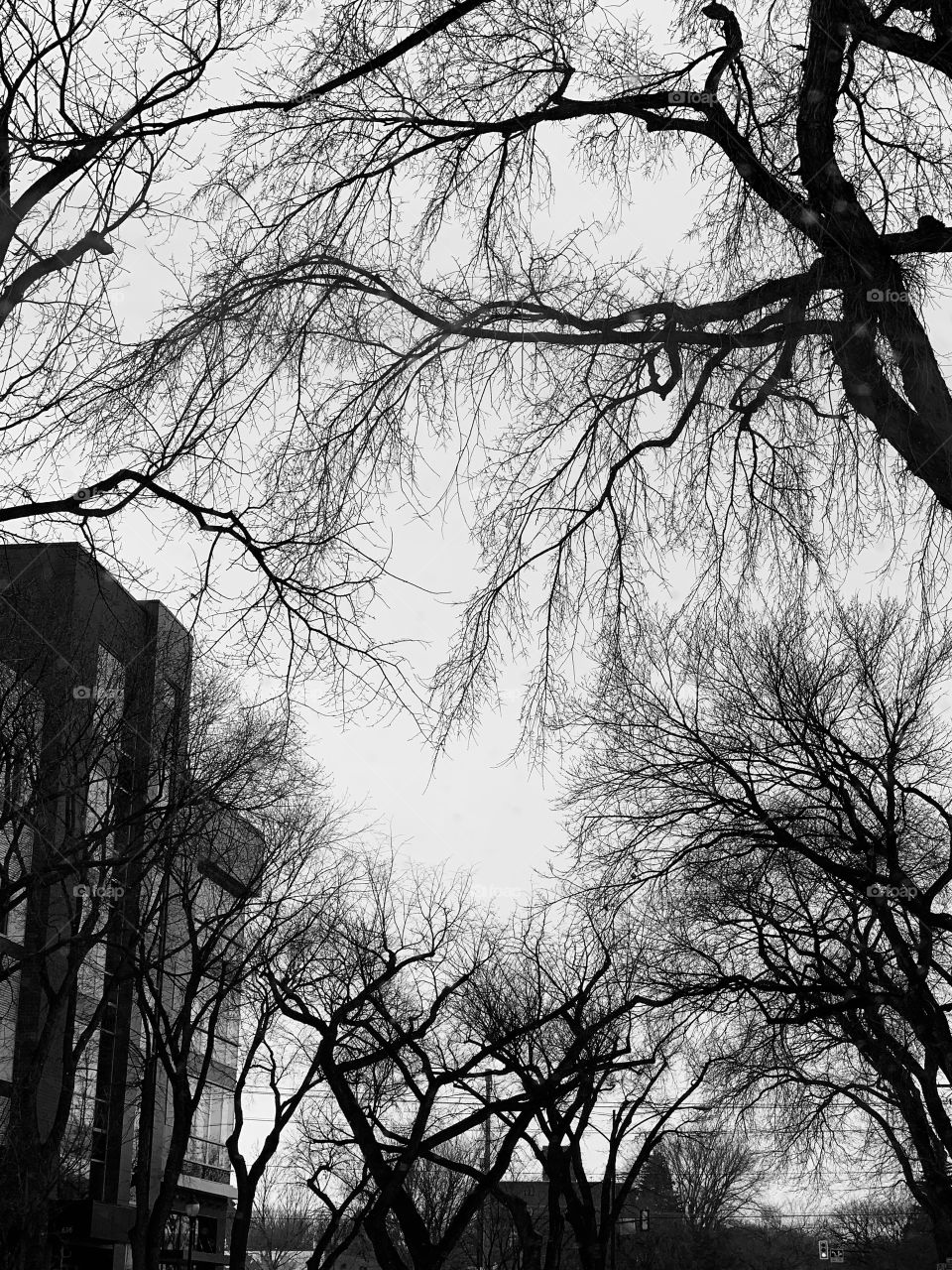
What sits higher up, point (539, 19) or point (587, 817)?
point (539, 19)

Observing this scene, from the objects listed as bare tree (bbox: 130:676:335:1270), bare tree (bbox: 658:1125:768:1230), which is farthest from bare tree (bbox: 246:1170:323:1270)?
bare tree (bbox: 130:676:335:1270)

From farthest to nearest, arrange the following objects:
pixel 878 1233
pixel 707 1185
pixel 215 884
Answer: pixel 878 1233, pixel 707 1185, pixel 215 884

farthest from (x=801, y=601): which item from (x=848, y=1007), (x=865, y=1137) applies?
(x=865, y=1137)

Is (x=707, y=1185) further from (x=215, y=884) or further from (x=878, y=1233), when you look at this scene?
(x=215, y=884)

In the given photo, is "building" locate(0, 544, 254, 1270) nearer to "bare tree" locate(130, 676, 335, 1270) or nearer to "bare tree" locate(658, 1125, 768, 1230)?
"bare tree" locate(130, 676, 335, 1270)

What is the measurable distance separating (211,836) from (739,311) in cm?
1454

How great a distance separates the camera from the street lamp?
3622cm

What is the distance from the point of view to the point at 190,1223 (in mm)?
41156

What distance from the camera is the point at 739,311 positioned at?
19.2 feet

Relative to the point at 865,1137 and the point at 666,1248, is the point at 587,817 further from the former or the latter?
the point at 666,1248

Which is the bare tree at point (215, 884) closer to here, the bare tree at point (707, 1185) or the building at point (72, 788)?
the building at point (72, 788)

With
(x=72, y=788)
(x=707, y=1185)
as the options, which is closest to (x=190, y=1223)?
(x=72, y=788)

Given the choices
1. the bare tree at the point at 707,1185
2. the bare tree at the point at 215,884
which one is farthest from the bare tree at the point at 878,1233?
the bare tree at the point at 215,884

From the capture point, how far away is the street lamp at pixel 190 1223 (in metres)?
36.2
